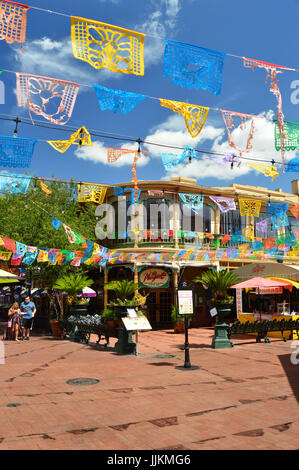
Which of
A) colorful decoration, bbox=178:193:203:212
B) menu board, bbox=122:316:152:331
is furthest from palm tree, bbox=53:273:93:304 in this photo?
colorful decoration, bbox=178:193:203:212

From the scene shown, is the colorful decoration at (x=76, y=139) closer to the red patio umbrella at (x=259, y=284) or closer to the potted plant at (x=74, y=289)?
the potted plant at (x=74, y=289)

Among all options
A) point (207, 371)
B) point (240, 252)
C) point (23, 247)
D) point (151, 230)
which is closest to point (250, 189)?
point (240, 252)

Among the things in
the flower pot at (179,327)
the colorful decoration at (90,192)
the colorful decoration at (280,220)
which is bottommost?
the flower pot at (179,327)

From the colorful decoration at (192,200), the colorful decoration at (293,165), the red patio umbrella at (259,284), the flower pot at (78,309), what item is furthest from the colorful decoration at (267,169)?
the flower pot at (78,309)

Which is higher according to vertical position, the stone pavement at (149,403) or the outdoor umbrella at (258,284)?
the outdoor umbrella at (258,284)

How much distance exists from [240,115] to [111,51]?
486cm

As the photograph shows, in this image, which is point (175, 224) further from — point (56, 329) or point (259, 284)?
point (56, 329)

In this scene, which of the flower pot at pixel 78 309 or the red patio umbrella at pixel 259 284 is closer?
the red patio umbrella at pixel 259 284

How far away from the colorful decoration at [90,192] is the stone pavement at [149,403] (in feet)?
27.0

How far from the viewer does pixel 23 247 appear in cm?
1620

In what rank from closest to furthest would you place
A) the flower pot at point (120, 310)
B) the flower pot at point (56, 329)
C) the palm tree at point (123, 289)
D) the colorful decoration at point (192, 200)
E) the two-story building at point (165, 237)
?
the flower pot at point (120, 310) < the palm tree at point (123, 289) < the flower pot at point (56, 329) < the colorful decoration at point (192, 200) < the two-story building at point (165, 237)

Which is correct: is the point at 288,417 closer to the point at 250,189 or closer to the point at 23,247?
the point at 23,247

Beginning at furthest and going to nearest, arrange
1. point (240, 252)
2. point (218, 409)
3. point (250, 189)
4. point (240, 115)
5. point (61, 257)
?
point (250, 189) → point (240, 252) → point (61, 257) → point (240, 115) → point (218, 409)

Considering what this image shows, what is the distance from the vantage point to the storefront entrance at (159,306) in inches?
929
